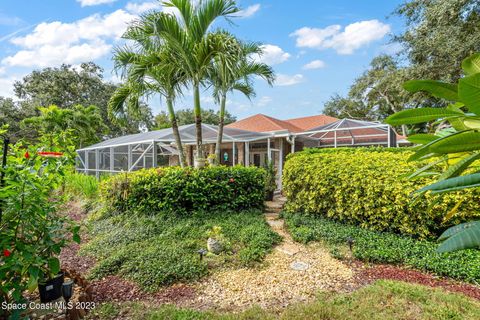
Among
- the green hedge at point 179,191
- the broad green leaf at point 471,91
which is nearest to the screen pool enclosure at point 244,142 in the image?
the green hedge at point 179,191

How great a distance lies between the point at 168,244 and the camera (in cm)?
482

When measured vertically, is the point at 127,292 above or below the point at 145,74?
below

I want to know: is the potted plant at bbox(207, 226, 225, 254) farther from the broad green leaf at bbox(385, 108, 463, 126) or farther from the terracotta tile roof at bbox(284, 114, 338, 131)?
the terracotta tile roof at bbox(284, 114, 338, 131)

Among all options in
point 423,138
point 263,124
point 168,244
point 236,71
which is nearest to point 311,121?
point 263,124

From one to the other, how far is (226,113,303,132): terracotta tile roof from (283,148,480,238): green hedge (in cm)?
818

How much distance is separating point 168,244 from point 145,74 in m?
4.77

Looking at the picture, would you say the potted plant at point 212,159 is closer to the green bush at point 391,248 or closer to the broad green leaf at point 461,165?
the green bush at point 391,248

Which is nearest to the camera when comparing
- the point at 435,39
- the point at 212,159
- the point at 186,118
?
the point at 212,159

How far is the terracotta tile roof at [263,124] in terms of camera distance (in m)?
15.0

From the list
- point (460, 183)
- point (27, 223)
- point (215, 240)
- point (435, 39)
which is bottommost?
point (215, 240)

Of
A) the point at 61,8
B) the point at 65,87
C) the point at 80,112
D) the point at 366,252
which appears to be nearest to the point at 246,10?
the point at 61,8

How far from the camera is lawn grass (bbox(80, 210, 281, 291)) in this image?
3893 millimetres

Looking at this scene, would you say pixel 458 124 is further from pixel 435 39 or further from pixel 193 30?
pixel 435 39

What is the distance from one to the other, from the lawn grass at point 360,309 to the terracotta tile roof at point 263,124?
38.6 feet
